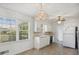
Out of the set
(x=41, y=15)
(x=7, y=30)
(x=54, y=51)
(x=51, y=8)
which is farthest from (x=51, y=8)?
(x=7, y=30)

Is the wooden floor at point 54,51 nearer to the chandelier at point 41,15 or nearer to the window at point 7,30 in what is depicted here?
the window at point 7,30

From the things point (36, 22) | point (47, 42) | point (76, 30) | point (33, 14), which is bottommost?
point (47, 42)

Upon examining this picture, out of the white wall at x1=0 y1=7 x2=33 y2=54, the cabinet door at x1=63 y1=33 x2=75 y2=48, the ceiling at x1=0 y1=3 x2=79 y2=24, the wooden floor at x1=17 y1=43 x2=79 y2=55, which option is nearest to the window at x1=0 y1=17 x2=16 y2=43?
the white wall at x1=0 y1=7 x2=33 y2=54

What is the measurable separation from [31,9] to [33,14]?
0.11 m

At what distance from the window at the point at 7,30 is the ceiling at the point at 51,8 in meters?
0.26

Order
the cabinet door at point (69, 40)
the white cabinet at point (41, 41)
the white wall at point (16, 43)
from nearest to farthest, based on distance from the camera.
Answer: the white wall at point (16, 43)
the cabinet door at point (69, 40)
the white cabinet at point (41, 41)

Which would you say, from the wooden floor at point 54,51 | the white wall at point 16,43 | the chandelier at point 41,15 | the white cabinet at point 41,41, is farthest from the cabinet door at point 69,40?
the white wall at point 16,43

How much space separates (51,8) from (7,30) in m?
0.96

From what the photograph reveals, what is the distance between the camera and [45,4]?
6.29ft

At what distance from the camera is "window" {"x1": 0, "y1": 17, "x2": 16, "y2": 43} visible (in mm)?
1940

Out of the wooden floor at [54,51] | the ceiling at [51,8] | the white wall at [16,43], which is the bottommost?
the wooden floor at [54,51]

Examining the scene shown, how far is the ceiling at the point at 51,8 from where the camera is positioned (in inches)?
75.6

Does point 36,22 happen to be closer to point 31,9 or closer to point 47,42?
point 31,9
